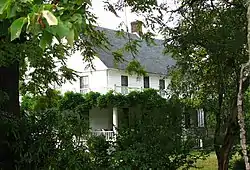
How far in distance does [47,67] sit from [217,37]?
3482mm

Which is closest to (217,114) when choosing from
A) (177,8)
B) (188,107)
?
(188,107)

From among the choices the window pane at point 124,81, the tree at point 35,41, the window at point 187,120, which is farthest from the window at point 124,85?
the window at point 187,120

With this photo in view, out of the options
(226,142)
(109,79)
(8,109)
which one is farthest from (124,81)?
(8,109)

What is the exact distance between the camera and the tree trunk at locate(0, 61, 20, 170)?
6.50 m

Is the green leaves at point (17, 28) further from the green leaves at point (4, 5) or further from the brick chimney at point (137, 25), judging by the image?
the brick chimney at point (137, 25)

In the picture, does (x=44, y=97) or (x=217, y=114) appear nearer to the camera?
(x=217, y=114)

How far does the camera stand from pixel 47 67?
8906 mm

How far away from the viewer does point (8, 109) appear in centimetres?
704

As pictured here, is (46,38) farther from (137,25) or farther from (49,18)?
(137,25)

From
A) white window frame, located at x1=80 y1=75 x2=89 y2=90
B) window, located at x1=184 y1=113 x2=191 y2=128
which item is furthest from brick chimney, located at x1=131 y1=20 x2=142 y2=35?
white window frame, located at x1=80 y1=75 x2=89 y2=90

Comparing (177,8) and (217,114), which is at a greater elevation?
(177,8)

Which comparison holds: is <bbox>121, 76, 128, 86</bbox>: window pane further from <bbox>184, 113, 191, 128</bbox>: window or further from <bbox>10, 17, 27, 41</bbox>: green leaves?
<bbox>10, 17, 27, 41</bbox>: green leaves

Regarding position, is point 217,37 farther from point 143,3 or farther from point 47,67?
point 47,67

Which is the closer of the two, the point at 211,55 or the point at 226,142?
the point at 226,142
